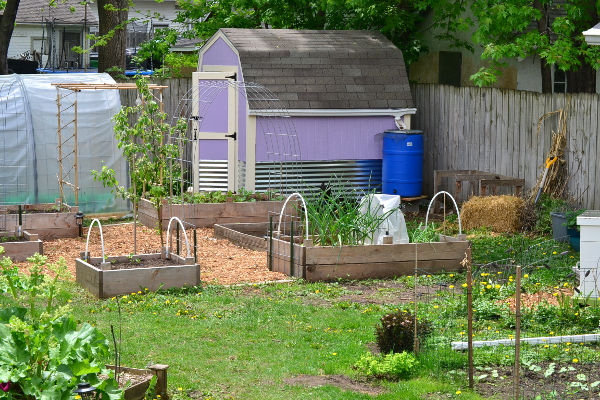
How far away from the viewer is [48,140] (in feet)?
43.8

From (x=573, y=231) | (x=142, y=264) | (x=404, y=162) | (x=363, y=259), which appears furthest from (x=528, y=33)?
(x=142, y=264)

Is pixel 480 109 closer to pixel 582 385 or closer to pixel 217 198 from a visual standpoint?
pixel 217 198

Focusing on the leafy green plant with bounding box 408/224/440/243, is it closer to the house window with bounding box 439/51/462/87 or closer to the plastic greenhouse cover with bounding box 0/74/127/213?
the plastic greenhouse cover with bounding box 0/74/127/213

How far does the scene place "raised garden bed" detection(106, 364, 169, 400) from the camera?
5.13 metres

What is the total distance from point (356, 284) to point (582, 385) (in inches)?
149

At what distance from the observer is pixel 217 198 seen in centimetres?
1276

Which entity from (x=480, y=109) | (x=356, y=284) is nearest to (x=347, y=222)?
(x=356, y=284)

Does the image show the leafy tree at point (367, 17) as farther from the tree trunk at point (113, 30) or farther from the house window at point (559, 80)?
the house window at point (559, 80)

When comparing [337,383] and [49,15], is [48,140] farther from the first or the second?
[49,15]

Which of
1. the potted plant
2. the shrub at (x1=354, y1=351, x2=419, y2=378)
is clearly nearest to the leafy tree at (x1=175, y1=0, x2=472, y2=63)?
the potted plant

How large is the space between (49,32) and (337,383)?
118 ft

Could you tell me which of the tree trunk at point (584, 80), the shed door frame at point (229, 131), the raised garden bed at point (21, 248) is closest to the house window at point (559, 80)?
the tree trunk at point (584, 80)

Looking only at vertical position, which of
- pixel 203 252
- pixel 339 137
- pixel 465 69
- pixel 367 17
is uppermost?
pixel 367 17

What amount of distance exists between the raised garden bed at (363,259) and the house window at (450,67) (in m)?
8.56
